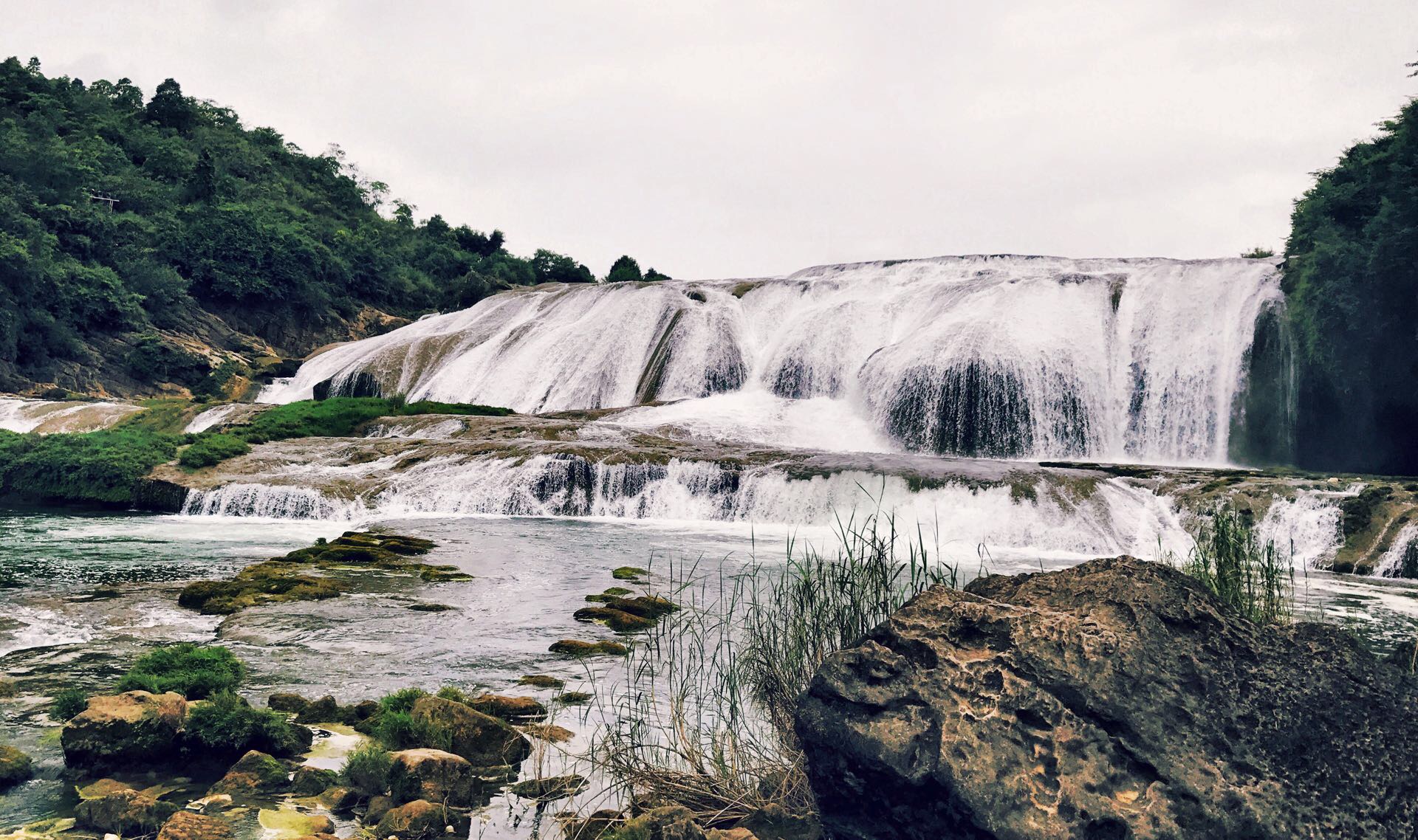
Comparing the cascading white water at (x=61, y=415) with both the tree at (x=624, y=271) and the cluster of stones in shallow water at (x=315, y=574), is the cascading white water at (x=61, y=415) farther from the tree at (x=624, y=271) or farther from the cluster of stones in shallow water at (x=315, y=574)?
the tree at (x=624, y=271)

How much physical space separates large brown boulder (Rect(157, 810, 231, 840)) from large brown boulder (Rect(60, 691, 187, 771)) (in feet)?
3.16

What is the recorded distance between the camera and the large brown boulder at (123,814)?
4.48 metres

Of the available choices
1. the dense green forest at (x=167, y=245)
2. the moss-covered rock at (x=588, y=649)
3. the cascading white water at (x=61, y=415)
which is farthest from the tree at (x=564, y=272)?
the moss-covered rock at (x=588, y=649)

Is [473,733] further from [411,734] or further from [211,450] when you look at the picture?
[211,450]

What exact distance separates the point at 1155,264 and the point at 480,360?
2337cm

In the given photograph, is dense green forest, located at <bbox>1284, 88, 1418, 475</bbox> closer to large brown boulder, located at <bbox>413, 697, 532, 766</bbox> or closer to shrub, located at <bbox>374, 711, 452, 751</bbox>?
large brown boulder, located at <bbox>413, 697, 532, 766</bbox>

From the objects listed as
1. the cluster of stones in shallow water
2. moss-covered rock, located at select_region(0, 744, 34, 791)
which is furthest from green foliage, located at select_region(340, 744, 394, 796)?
the cluster of stones in shallow water

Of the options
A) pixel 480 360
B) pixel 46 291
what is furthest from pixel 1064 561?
pixel 46 291

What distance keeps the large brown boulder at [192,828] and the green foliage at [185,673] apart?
1.57m

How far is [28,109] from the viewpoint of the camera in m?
51.4

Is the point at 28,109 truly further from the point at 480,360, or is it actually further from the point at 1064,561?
the point at 1064,561

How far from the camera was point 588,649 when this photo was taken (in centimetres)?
795

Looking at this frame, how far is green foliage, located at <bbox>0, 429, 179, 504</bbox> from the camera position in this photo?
19375mm

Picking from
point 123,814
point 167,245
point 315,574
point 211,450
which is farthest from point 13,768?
point 167,245
